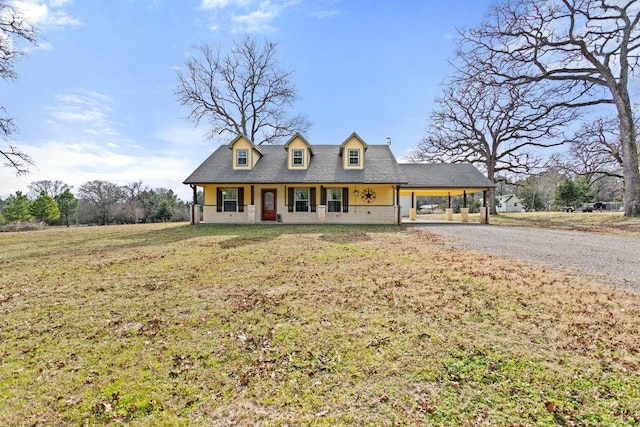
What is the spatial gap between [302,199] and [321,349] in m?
15.6

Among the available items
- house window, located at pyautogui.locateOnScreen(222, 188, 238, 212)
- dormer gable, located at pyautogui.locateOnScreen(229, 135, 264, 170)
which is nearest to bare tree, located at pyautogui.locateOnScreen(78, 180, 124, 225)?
house window, located at pyautogui.locateOnScreen(222, 188, 238, 212)

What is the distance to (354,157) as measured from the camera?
1895cm

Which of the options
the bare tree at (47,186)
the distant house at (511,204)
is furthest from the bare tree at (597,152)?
the bare tree at (47,186)

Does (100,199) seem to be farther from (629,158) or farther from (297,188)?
(629,158)

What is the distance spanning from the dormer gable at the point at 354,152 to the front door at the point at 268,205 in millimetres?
5028

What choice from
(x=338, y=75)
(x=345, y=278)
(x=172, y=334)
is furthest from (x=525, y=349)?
(x=338, y=75)

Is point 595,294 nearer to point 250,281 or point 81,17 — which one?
point 250,281

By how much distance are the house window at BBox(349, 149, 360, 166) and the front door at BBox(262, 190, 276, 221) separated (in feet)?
17.3

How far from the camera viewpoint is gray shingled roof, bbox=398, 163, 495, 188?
20641 millimetres

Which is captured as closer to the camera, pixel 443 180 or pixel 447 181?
pixel 447 181

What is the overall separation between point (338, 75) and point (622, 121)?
17382 millimetres

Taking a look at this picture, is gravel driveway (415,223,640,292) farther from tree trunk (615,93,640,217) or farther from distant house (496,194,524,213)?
distant house (496,194,524,213)

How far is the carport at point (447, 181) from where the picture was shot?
20438mm

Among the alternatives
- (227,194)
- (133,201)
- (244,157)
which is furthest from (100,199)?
(244,157)
